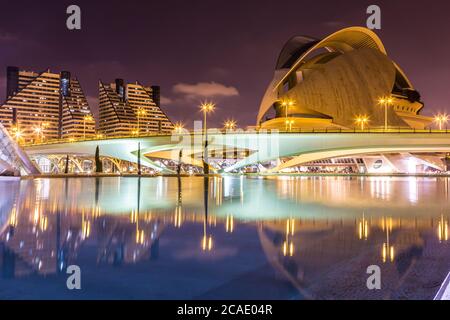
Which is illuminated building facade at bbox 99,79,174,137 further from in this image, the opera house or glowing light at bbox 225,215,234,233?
glowing light at bbox 225,215,234,233

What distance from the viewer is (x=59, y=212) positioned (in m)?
11.6

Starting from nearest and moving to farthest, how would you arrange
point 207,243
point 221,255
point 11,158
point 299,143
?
point 221,255 → point 207,243 → point 11,158 → point 299,143

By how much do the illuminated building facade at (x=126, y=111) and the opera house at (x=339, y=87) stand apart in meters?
94.8

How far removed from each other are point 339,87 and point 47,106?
468 ft

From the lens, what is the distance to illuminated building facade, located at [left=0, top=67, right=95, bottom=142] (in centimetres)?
16250

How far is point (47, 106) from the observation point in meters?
176

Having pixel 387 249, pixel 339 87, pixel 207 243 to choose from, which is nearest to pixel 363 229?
pixel 387 249

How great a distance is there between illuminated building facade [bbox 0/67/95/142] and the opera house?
112 m

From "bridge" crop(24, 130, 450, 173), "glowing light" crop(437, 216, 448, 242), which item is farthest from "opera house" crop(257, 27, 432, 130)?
"glowing light" crop(437, 216, 448, 242)

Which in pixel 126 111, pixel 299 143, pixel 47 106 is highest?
pixel 47 106

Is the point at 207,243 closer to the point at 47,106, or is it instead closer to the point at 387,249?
the point at 387,249

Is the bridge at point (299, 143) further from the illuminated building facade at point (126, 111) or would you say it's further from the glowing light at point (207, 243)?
the illuminated building facade at point (126, 111)

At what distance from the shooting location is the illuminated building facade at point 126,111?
170750mm

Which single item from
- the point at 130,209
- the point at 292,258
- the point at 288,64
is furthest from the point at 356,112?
the point at 292,258
